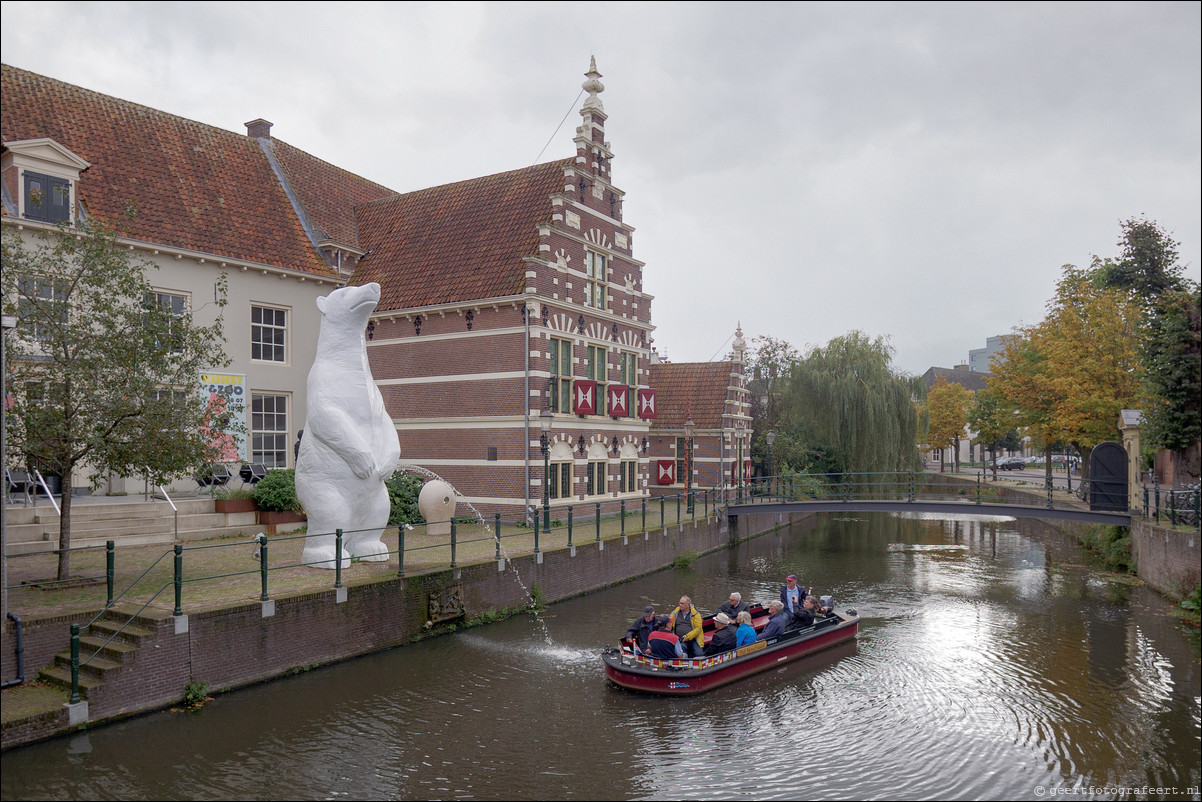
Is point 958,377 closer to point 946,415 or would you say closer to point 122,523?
point 946,415

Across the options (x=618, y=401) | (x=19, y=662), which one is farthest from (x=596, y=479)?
(x=19, y=662)

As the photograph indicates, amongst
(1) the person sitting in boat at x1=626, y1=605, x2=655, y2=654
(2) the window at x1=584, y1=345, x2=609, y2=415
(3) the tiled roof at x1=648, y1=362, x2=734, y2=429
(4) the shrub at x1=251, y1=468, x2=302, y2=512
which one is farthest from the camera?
(3) the tiled roof at x1=648, y1=362, x2=734, y2=429

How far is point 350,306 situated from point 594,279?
1144 cm

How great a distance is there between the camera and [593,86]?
24.7 metres

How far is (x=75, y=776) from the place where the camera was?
812 centimetres

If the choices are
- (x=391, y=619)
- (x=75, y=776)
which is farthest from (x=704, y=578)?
(x=75, y=776)

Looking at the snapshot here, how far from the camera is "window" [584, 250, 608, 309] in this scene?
2436 cm

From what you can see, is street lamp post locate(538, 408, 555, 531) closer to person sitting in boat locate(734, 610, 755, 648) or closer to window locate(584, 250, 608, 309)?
window locate(584, 250, 608, 309)

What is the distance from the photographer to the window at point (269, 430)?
22.1 metres

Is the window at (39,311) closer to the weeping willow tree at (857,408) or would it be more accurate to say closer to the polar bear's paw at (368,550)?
the polar bear's paw at (368,550)

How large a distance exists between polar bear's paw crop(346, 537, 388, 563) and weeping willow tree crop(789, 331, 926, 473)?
24079mm

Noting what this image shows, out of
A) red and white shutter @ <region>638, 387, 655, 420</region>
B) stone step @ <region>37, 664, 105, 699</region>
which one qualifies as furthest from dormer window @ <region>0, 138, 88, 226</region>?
red and white shutter @ <region>638, 387, 655, 420</region>

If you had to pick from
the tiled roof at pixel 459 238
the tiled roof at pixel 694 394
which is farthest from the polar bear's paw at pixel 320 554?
the tiled roof at pixel 694 394

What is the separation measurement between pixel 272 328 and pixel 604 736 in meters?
17.1
